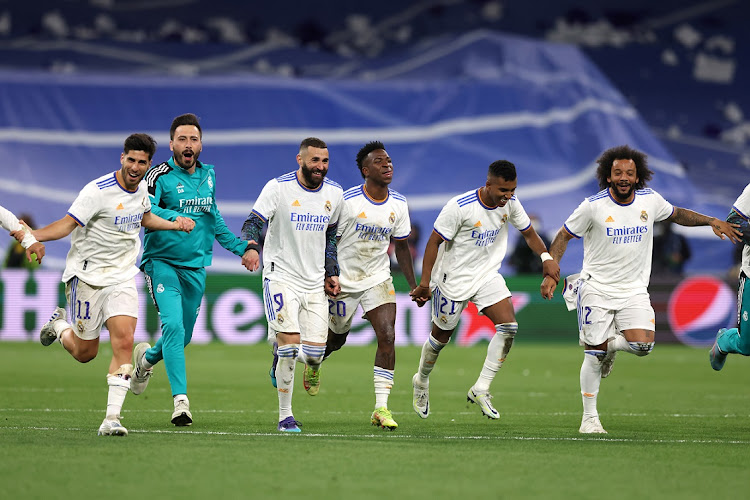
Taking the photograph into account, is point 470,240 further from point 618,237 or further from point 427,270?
point 618,237

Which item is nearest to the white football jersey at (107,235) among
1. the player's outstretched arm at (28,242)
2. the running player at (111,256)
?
the running player at (111,256)

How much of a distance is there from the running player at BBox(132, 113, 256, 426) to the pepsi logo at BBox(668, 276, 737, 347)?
14.2 metres

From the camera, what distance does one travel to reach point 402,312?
22.4 metres

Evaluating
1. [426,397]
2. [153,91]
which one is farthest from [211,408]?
[153,91]

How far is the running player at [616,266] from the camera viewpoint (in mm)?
10359

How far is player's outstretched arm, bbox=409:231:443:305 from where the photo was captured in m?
11.0

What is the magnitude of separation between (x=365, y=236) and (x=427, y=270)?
0.67 meters

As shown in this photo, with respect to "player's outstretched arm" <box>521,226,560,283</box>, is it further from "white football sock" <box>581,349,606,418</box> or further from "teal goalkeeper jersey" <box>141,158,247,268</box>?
"teal goalkeeper jersey" <box>141,158,247,268</box>

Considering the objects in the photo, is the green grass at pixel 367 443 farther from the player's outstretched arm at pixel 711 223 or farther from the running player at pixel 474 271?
the player's outstretched arm at pixel 711 223

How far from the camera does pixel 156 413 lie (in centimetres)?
1142

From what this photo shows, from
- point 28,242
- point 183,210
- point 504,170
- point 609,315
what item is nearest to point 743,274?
point 609,315

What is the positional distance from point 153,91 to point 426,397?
65.1 feet

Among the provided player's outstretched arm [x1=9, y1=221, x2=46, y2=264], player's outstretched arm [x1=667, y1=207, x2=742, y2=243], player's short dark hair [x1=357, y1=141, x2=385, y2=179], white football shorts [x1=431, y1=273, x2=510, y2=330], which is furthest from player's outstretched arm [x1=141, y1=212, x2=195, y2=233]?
player's outstretched arm [x1=667, y1=207, x2=742, y2=243]

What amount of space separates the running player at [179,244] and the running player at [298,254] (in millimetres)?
417
